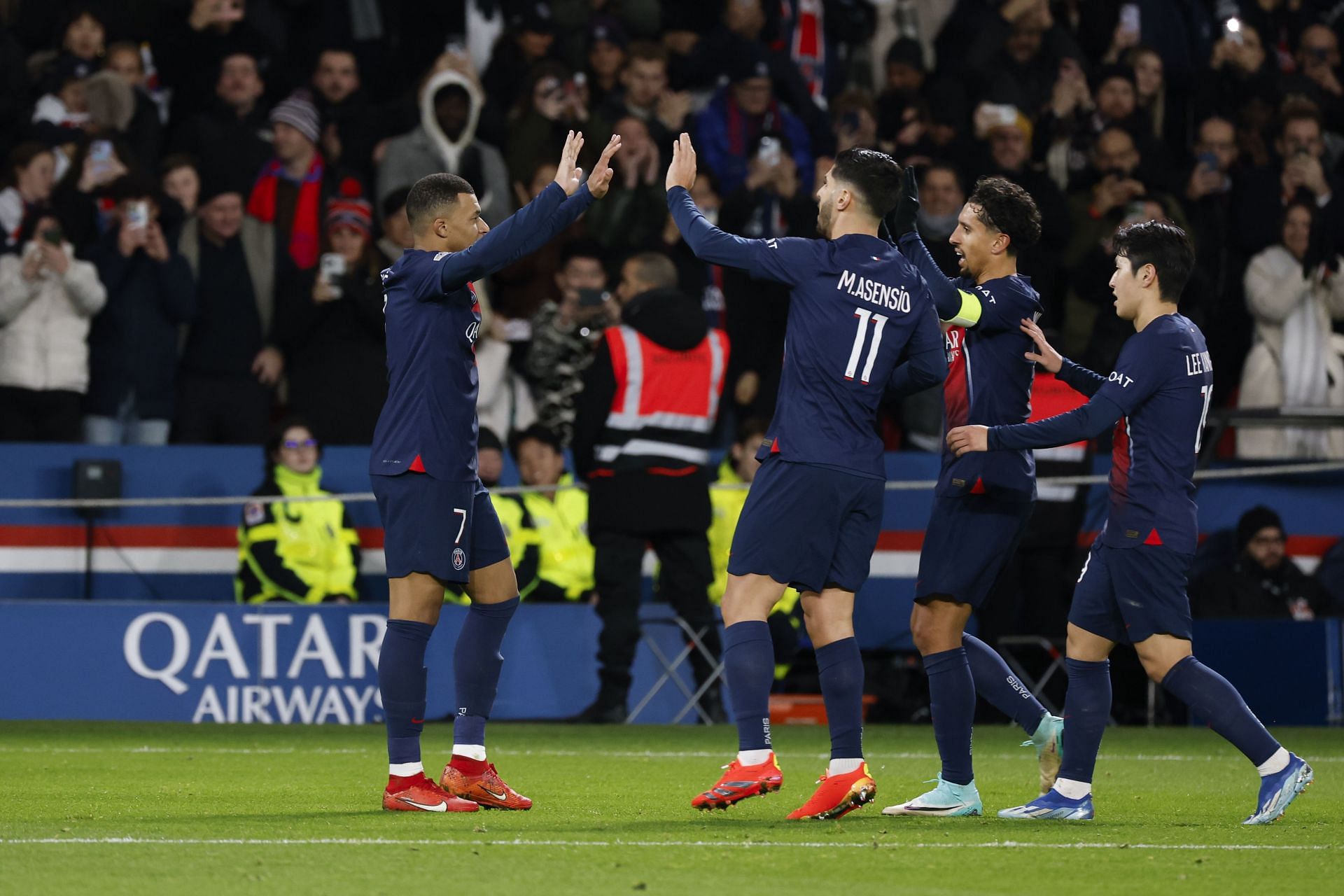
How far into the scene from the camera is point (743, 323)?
1466 cm

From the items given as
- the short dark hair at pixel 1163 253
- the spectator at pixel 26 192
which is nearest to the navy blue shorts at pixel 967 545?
the short dark hair at pixel 1163 253

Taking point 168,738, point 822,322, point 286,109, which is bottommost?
point 168,738

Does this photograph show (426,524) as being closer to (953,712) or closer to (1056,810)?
(953,712)

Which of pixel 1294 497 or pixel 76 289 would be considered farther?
pixel 1294 497

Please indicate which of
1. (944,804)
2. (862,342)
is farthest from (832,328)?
(944,804)

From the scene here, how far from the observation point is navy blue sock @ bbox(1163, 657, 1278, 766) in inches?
280

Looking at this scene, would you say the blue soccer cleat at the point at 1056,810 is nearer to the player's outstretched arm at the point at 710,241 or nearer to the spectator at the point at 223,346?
the player's outstretched arm at the point at 710,241

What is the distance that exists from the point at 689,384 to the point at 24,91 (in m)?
5.64

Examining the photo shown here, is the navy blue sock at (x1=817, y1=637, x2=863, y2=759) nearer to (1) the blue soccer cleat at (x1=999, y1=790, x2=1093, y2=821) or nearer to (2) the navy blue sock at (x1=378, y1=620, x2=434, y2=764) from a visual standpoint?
(1) the blue soccer cleat at (x1=999, y1=790, x2=1093, y2=821)

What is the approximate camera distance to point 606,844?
635 centimetres

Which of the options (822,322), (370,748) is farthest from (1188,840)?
(370,748)

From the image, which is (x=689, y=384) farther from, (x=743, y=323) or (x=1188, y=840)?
(x=1188, y=840)

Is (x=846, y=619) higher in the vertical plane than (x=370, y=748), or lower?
higher

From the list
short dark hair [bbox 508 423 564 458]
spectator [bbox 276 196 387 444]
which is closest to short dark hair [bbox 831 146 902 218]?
short dark hair [bbox 508 423 564 458]
